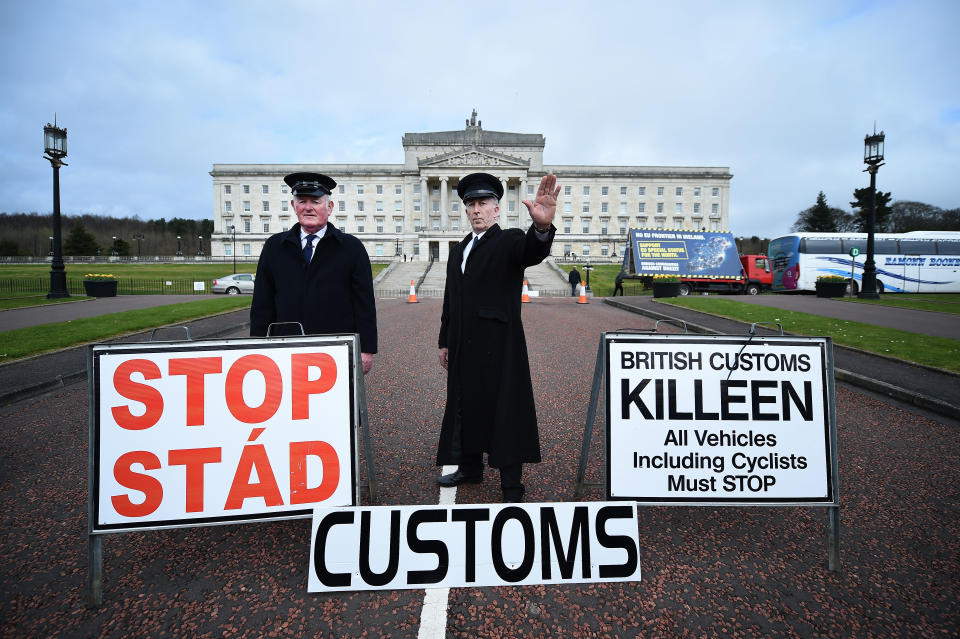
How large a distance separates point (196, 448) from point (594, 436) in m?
3.44

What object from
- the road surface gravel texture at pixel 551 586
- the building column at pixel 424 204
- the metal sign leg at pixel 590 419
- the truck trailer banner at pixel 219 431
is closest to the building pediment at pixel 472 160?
the building column at pixel 424 204

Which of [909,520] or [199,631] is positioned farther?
[909,520]

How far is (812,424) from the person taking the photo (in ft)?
9.20

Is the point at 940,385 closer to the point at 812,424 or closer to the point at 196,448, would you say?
the point at 812,424

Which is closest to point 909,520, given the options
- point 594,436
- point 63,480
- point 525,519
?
point 594,436

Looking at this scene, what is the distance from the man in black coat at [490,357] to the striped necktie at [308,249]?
4.01 ft

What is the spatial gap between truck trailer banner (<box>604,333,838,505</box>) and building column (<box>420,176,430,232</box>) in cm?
6826

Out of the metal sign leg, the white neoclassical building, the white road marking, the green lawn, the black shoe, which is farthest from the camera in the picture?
the white neoclassical building

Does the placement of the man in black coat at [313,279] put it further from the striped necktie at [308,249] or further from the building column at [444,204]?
the building column at [444,204]

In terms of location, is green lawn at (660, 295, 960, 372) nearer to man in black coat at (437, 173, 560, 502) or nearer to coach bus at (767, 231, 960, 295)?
man in black coat at (437, 173, 560, 502)

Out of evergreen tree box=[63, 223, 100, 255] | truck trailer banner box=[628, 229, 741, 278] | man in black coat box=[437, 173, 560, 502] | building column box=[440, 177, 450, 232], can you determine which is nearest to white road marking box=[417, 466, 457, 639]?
man in black coat box=[437, 173, 560, 502]

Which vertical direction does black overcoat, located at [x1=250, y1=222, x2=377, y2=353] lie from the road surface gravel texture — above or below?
above

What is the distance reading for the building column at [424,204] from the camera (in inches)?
2736

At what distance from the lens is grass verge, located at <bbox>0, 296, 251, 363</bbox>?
825 centimetres
